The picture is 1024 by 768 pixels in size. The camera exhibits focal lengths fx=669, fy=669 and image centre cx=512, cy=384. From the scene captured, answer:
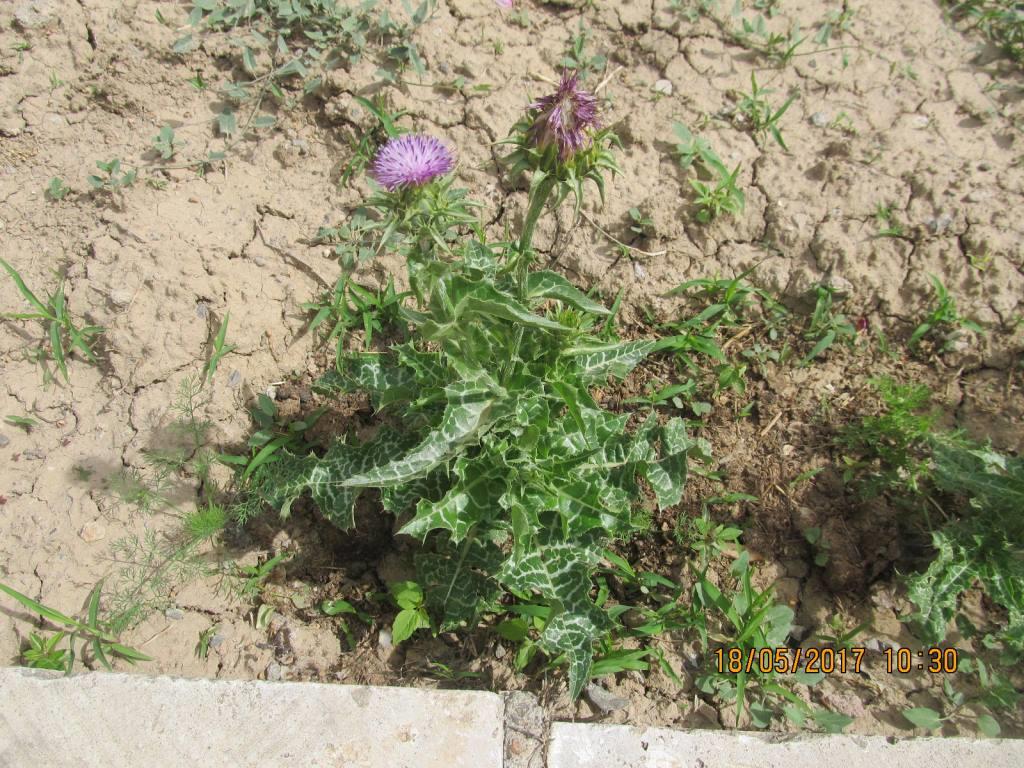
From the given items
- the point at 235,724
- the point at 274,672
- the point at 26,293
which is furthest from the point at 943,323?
the point at 26,293

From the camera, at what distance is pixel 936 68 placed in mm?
3883

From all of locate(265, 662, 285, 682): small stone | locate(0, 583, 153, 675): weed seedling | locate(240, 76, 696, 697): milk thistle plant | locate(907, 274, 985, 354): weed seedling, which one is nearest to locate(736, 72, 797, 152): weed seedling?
locate(907, 274, 985, 354): weed seedling

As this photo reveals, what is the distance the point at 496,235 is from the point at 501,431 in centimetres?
135

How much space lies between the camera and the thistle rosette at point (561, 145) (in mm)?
1924

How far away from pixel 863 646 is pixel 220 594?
8.60ft

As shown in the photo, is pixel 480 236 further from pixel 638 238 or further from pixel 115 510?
pixel 115 510

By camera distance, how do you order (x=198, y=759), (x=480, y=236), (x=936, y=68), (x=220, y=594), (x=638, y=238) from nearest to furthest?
(x=198, y=759) → (x=220, y=594) → (x=480, y=236) → (x=638, y=238) → (x=936, y=68)

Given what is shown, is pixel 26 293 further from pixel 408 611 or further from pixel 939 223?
pixel 939 223

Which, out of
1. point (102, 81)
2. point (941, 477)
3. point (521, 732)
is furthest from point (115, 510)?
point (941, 477)

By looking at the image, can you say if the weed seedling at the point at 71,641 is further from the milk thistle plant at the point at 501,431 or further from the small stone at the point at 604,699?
the small stone at the point at 604,699

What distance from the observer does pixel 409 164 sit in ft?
6.94

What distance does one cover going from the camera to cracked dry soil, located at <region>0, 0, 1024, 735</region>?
8.95 ft
